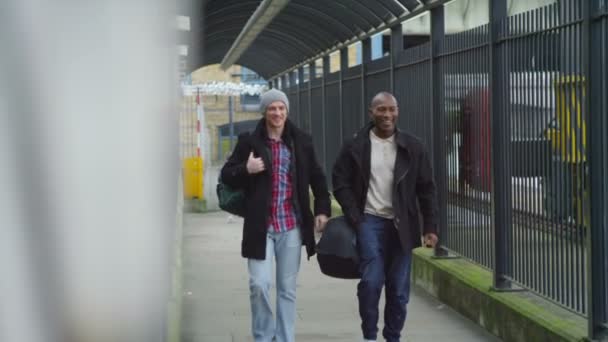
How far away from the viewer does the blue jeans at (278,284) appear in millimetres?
6594

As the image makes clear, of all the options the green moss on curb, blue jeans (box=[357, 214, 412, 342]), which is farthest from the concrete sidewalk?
blue jeans (box=[357, 214, 412, 342])

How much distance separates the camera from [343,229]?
6.89m

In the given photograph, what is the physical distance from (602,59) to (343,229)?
187 cm

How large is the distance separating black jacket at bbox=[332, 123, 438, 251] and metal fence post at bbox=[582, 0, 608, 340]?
114 cm

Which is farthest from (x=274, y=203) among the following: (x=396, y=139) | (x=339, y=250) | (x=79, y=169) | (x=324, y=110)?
(x=324, y=110)

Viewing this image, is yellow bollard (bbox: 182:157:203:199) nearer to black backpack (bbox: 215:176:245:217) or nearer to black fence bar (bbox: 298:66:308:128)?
black fence bar (bbox: 298:66:308:128)

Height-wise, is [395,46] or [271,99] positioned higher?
[395,46]

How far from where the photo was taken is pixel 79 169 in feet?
4.09

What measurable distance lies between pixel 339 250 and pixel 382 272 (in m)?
0.37

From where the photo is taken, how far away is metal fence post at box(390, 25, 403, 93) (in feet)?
41.4

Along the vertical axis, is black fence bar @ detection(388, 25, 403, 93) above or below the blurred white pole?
above

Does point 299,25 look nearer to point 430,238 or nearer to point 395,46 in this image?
point 395,46

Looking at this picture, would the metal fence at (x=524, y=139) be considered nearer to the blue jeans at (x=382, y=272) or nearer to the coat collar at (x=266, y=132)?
the blue jeans at (x=382, y=272)

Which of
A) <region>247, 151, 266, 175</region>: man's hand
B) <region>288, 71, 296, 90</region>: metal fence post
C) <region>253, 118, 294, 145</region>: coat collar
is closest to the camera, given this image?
<region>247, 151, 266, 175</region>: man's hand
